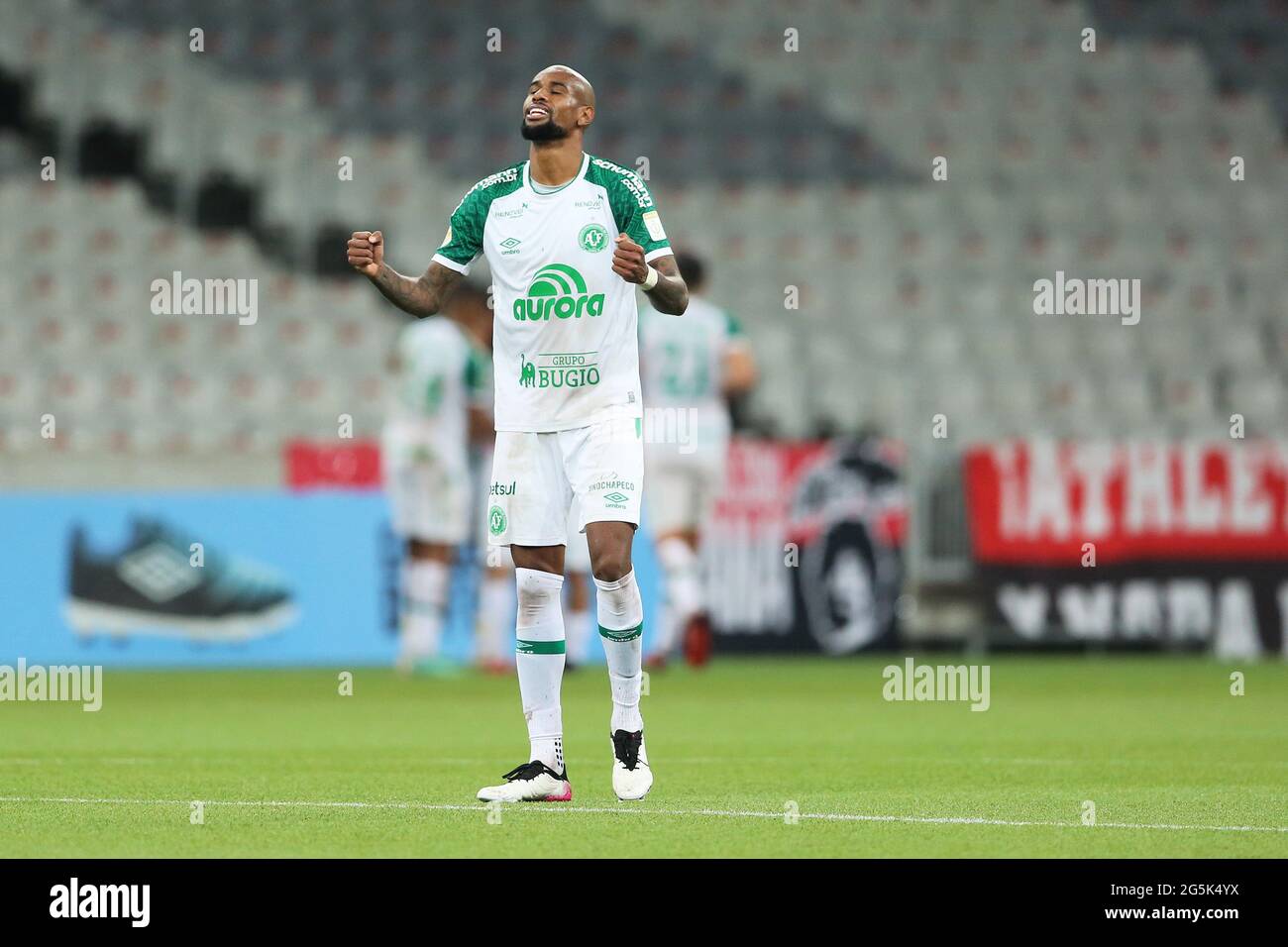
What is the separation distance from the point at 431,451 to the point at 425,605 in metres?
1.05

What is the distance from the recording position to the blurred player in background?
1512cm

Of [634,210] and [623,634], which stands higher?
[634,210]

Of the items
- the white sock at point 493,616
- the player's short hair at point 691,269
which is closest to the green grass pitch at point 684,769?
the white sock at point 493,616

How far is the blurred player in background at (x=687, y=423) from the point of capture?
15117mm

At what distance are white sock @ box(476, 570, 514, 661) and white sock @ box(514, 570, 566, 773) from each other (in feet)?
23.4

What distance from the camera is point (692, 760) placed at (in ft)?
30.2

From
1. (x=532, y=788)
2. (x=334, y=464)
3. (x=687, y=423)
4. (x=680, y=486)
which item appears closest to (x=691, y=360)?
(x=687, y=423)

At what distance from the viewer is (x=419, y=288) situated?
7.84 metres

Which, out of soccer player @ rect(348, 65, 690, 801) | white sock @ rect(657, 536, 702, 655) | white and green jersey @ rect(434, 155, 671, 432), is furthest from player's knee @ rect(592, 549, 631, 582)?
white sock @ rect(657, 536, 702, 655)

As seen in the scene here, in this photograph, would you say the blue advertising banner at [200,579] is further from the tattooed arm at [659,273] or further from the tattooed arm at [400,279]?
the tattooed arm at [659,273]

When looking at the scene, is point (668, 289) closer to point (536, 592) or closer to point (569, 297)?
point (569, 297)
